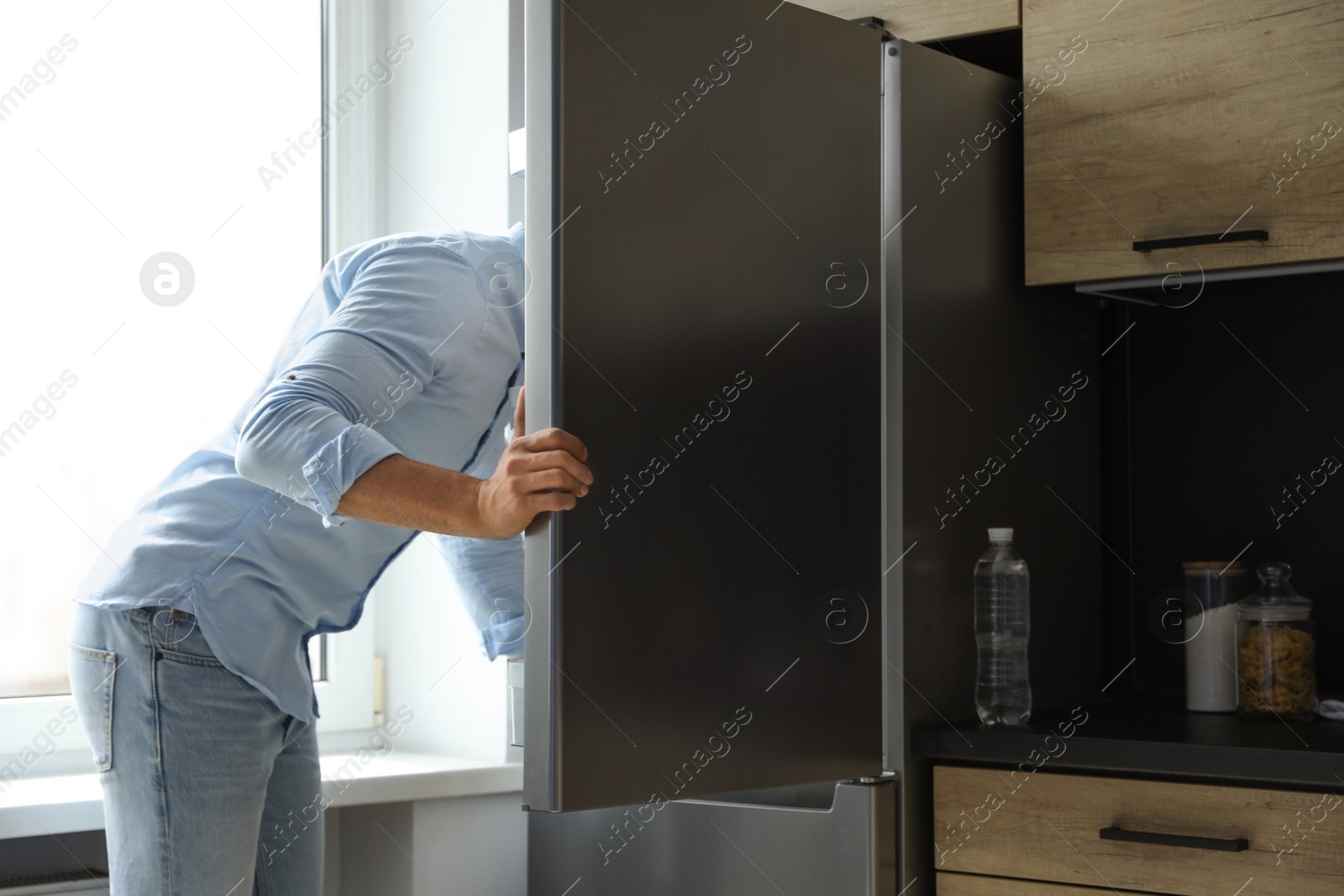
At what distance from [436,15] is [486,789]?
112 centimetres

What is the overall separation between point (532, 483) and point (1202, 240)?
2.68 feet

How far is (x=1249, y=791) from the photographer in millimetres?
1133

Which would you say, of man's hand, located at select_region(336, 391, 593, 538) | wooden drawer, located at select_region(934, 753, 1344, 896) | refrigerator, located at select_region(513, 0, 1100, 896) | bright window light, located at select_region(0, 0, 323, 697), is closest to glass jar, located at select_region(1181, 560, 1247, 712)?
refrigerator, located at select_region(513, 0, 1100, 896)

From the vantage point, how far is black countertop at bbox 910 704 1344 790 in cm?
111

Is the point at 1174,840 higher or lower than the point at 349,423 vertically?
lower

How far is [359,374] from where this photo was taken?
3.30 ft

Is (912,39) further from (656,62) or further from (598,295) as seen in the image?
(598,295)

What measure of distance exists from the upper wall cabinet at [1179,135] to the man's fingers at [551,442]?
0.72 metres

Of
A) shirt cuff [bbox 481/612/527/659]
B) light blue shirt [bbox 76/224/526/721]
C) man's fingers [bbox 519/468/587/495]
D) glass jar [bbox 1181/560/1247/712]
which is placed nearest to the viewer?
man's fingers [bbox 519/468/587/495]

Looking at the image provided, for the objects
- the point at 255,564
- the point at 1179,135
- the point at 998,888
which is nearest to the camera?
the point at 255,564

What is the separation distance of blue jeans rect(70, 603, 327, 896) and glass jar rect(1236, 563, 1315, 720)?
1.05 meters

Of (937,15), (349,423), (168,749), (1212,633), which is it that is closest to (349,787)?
(168,749)

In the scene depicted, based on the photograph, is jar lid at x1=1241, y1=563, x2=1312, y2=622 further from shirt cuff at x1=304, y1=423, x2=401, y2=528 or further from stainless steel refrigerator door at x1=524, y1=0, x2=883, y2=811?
shirt cuff at x1=304, y1=423, x2=401, y2=528

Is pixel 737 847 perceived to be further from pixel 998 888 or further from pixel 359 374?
pixel 359 374
